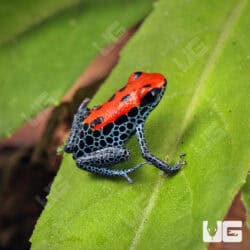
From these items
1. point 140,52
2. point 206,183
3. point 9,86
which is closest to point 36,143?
point 9,86

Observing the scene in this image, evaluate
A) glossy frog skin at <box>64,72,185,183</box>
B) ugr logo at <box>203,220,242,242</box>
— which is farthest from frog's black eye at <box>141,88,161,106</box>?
ugr logo at <box>203,220,242,242</box>

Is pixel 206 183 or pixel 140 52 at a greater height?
pixel 140 52

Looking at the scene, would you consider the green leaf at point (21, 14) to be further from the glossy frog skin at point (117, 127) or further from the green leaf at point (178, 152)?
the glossy frog skin at point (117, 127)

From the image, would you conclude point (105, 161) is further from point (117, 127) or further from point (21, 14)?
point (21, 14)

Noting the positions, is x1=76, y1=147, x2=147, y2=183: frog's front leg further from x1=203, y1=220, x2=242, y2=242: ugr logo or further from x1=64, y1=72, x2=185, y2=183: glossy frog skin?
x1=203, y1=220, x2=242, y2=242: ugr logo

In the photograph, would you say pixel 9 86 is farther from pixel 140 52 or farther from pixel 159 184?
pixel 159 184

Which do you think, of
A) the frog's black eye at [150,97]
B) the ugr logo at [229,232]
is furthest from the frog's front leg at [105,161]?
the ugr logo at [229,232]

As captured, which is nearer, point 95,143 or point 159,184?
point 159,184
